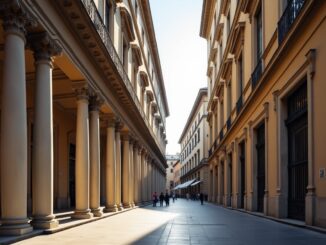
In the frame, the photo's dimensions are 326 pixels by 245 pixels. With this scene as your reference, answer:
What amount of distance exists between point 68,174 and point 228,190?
13341mm

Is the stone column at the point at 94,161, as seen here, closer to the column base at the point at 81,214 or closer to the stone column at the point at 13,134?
the column base at the point at 81,214

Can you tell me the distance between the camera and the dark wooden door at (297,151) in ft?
45.6

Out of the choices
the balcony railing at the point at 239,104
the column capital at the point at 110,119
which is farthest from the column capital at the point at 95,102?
the balcony railing at the point at 239,104

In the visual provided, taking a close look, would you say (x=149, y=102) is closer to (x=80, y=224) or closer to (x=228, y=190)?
(x=228, y=190)

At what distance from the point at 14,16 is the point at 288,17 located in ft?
30.7

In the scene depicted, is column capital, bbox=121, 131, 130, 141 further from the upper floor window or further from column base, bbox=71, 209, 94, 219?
column base, bbox=71, 209, 94, 219

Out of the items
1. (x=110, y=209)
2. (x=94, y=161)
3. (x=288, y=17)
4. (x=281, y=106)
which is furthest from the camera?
(x=110, y=209)

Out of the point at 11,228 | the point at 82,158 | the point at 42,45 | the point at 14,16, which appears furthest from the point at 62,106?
the point at 11,228

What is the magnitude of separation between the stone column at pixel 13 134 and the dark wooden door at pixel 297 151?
888 cm

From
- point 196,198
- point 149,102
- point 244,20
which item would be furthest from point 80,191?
point 196,198

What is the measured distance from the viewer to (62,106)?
2300 centimetres

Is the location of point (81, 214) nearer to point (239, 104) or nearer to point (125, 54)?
point (125, 54)

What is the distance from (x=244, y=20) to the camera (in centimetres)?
2403

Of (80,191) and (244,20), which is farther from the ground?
(244,20)
